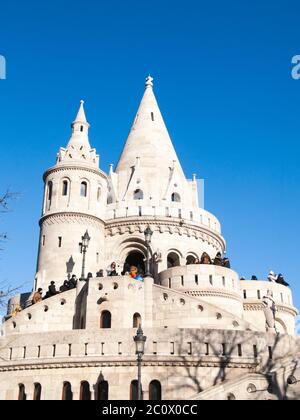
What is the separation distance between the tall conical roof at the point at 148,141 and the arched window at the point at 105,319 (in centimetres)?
1476

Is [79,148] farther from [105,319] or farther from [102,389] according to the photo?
[102,389]

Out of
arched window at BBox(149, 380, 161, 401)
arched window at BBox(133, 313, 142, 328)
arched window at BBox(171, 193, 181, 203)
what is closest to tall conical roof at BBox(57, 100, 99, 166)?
arched window at BBox(171, 193, 181, 203)

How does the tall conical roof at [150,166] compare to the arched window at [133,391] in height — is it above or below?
above

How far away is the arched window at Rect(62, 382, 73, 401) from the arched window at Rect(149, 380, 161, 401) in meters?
3.09

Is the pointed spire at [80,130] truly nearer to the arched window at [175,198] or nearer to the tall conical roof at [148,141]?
the tall conical roof at [148,141]

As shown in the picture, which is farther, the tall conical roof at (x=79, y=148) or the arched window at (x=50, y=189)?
the tall conical roof at (x=79, y=148)

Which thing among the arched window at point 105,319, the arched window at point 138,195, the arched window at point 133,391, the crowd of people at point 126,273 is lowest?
the arched window at point 133,391

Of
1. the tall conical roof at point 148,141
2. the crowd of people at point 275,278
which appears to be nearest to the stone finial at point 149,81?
the tall conical roof at point 148,141

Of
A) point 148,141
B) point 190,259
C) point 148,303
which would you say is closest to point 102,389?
point 148,303

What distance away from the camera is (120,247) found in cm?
3438

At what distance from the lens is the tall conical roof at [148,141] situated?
128 feet

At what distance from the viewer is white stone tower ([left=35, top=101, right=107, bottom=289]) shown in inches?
1265

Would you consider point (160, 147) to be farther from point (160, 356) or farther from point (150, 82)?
point (160, 356)
